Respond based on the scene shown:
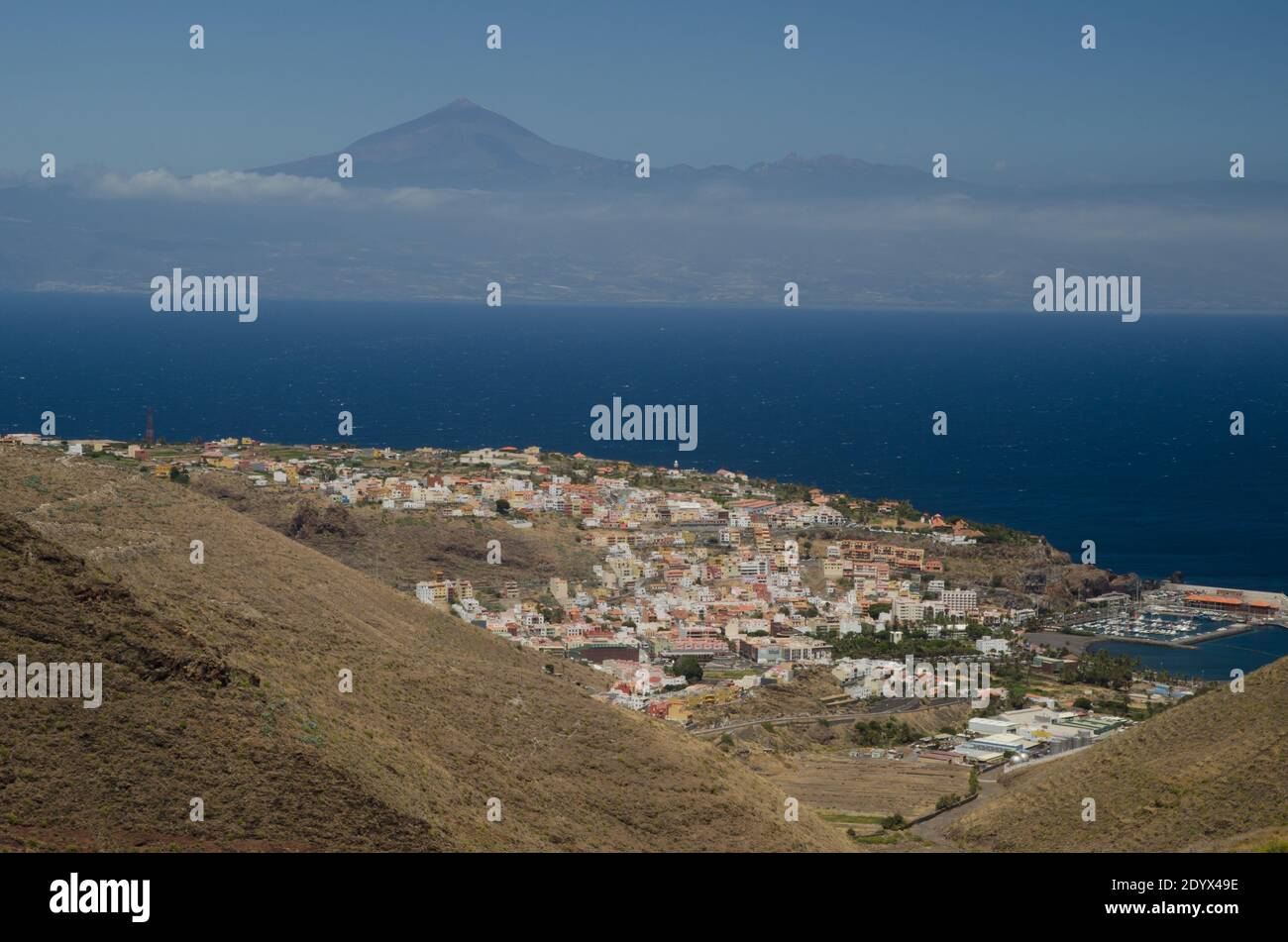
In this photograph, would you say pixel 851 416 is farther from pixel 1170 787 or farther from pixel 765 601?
pixel 1170 787

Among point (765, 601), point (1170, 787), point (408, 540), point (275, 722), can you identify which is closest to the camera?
point (275, 722)

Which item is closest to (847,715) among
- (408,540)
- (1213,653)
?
(1213,653)

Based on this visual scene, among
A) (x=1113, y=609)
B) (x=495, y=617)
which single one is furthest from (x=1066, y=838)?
(x=1113, y=609)

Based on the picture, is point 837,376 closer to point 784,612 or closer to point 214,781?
point 784,612

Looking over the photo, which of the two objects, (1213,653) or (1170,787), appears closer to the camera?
(1170,787)

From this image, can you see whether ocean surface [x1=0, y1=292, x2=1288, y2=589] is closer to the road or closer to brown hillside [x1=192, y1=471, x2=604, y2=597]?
the road

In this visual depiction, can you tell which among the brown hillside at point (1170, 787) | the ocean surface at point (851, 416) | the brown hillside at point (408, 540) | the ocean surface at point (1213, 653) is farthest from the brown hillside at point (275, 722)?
Result: the ocean surface at point (851, 416)

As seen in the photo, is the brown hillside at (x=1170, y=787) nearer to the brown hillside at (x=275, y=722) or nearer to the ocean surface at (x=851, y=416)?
the brown hillside at (x=275, y=722)
